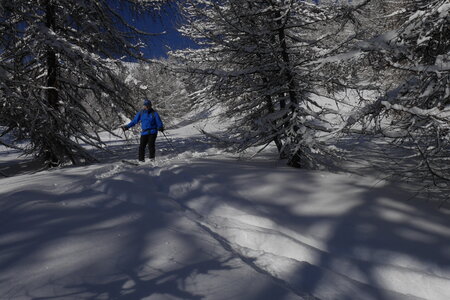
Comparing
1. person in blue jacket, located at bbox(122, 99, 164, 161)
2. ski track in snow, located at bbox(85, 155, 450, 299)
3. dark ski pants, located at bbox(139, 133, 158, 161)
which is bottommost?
ski track in snow, located at bbox(85, 155, 450, 299)

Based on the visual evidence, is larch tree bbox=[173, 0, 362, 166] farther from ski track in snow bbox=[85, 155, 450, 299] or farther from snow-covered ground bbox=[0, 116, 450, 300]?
ski track in snow bbox=[85, 155, 450, 299]

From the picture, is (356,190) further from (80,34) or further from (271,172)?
(80,34)

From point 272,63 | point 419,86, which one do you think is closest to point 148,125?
point 272,63

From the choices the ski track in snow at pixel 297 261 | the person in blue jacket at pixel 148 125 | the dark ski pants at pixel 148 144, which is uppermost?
the person in blue jacket at pixel 148 125

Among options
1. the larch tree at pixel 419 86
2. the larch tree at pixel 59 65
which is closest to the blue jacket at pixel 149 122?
the larch tree at pixel 59 65

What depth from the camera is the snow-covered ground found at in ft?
6.31

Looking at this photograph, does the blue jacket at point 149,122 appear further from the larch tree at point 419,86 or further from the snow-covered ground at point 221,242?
the larch tree at point 419,86

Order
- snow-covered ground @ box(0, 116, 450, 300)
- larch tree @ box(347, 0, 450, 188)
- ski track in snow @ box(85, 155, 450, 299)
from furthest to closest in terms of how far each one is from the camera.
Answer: larch tree @ box(347, 0, 450, 188), ski track in snow @ box(85, 155, 450, 299), snow-covered ground @ box(0, 116, 450, 300)

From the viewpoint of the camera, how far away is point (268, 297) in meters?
1.88

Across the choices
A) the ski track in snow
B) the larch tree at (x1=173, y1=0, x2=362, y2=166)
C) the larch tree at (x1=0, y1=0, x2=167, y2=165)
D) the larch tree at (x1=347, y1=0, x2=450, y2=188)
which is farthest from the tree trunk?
the larch tree at (x1=347, y1=0, x2=450, y2=188)

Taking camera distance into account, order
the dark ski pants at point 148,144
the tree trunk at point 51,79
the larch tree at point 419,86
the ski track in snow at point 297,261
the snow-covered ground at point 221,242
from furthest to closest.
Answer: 1. the dark ski pants at point 148,144
2. the tree trunk at point 51,79
3. the larch tree at point 419,86
4. the ski track in snow at point 297,261
5. the snow-covered ground at point 221,242

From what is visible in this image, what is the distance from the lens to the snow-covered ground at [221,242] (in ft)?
6.31


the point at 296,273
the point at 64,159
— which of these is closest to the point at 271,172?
the point at 296,273

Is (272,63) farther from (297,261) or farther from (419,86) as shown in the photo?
(297,261)
